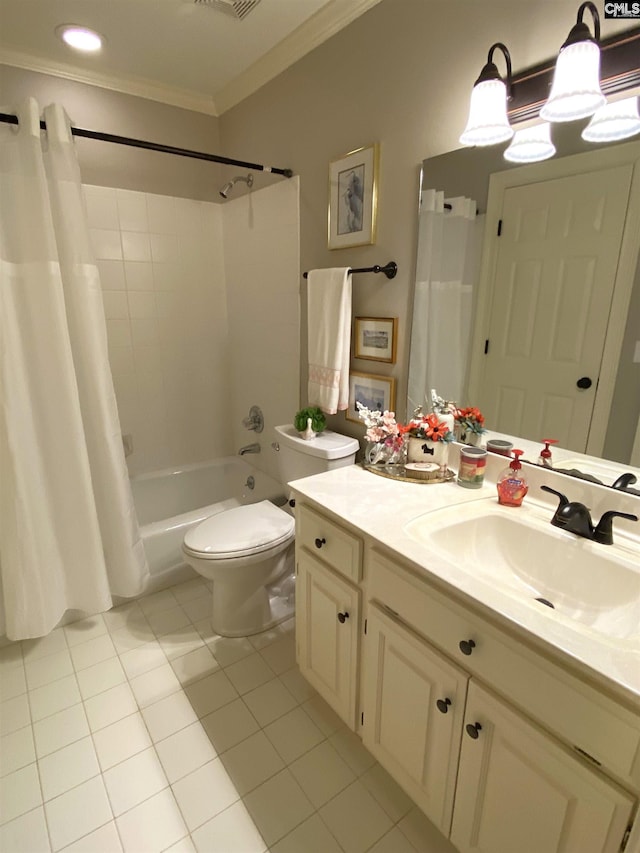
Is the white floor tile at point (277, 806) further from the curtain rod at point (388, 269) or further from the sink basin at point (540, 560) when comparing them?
the curtain rod at point (388, 269)

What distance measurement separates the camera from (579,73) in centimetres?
95

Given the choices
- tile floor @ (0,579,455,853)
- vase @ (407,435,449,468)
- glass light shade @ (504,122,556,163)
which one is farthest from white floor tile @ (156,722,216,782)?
glass light shade @ (504,122,556,163)

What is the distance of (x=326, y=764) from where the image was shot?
1.33 metres

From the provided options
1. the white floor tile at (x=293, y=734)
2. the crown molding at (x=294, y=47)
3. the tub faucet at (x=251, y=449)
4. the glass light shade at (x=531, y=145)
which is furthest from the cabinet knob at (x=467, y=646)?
the crown molding at (x=294, y=47)

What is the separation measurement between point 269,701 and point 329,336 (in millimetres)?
1373

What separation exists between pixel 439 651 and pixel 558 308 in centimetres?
89

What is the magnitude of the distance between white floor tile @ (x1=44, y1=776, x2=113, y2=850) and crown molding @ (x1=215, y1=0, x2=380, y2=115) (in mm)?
2597

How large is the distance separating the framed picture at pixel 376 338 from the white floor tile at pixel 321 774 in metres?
1.33

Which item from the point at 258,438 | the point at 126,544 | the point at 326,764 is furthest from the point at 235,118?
the point at 326,764

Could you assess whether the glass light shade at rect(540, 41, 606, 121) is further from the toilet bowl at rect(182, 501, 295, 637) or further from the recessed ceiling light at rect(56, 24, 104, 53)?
the recessed ceiling light at rect(56, 24, 104, 53)

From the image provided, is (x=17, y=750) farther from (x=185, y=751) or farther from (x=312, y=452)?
(x=312, y=452)

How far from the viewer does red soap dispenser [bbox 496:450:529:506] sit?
1186 mm

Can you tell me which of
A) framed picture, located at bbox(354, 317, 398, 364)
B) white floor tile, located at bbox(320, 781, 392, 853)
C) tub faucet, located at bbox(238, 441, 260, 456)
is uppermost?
framed picture, located at bbox(354, 317, 398, 364)

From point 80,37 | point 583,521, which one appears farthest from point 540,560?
point 80,37
